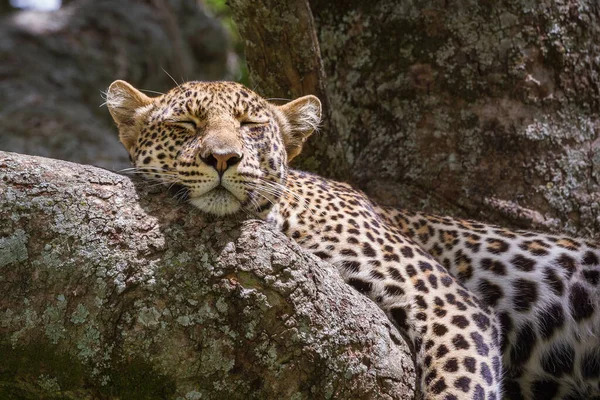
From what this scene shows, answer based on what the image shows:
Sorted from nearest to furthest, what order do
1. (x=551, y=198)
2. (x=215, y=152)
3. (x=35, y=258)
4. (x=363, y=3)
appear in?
(x=35, y=258) < (x=215, y=152) < (x=551, y=198) < (x=363, y=3)

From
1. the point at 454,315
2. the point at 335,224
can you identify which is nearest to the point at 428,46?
the point at 335,224

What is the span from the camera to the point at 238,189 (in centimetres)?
502

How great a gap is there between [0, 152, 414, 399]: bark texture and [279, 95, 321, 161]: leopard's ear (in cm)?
192

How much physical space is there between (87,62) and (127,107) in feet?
27.4

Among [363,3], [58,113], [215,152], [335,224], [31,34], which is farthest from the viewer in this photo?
[31,34]

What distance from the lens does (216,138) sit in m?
5.10

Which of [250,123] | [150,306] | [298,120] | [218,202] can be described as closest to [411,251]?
[298,120]

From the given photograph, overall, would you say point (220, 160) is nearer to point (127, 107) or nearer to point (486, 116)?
point (127, 107)

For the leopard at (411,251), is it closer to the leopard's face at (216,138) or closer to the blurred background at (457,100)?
the leopard's face at (216,138)

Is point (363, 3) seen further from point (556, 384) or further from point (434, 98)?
point (556, 384)

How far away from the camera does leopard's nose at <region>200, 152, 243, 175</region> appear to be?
16.1ft

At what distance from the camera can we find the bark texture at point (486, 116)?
7168mm

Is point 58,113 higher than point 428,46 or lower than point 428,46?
lower

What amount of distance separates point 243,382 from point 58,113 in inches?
323
